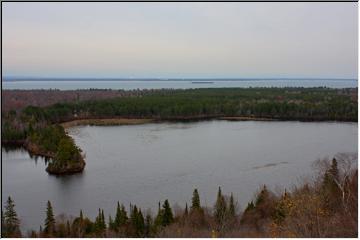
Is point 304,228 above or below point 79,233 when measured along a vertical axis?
above

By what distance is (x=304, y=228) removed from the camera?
9.59 ft

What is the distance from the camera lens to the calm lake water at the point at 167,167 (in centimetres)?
847

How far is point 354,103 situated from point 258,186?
56.8 feet

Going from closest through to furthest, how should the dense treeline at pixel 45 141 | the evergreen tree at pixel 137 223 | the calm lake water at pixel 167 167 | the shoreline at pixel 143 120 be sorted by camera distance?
the evergreen tree at pixel 137 223
the calm lake water at pixel 167 167
the dense treeline at pixel 45 141
the shoreline at pixel 143 120

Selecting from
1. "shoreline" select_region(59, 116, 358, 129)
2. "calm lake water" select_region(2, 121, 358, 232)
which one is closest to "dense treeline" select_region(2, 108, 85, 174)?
"calm lake water" select_region(2, 121, 358, 232)

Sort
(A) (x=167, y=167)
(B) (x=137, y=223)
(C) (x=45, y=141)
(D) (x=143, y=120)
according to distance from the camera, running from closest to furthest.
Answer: (B) (x=137, y=223)
(A) (x=167, y=167)
(C) (x=45, y=141)
(D) (x=143, y=120)

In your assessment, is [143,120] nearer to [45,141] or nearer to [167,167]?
[45,141]

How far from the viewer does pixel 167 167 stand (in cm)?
1105

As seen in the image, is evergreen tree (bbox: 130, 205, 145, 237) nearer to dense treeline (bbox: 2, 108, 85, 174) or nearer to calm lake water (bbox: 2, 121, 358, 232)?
calm lake water (bbox: 2, 121, 358, 232)

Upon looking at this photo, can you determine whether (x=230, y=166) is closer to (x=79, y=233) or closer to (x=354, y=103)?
(x=79, y=233)

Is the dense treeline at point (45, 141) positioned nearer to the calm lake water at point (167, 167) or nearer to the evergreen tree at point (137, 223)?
the calm lake water at point (167, 167)

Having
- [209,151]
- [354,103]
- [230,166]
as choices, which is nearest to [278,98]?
[354,103]

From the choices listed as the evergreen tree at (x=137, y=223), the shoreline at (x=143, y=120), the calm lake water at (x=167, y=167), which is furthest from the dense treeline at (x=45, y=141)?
the evergreen tree at (x=137, y=223)

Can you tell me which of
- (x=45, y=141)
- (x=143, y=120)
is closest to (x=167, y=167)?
(x=45, y=141)
